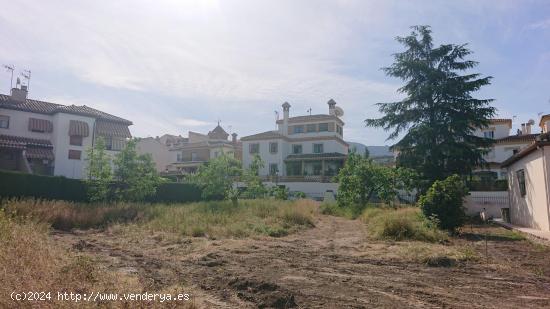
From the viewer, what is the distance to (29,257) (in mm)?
7109

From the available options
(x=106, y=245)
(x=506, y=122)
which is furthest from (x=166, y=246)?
(x=506, y=122)

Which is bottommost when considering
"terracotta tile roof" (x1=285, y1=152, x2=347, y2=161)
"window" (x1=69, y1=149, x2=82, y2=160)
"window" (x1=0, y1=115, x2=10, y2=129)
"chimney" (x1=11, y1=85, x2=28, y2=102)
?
"window" (x1=69, y1=149, x2=82, y2=160)

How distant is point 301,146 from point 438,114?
25626 mm

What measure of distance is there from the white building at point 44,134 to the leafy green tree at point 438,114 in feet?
98.1

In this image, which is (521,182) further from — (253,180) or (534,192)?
(253,180)

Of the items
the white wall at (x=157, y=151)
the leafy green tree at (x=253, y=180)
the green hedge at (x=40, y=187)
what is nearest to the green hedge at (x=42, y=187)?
the green hedge at (x=40, y=187)

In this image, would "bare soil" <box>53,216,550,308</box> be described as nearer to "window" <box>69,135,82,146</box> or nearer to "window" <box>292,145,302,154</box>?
"window" <box>69,135,82,146</box>

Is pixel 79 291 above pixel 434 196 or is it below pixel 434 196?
below

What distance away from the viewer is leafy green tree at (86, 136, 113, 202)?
73.3 feet

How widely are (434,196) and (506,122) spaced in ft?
123

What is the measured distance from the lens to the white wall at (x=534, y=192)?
13805 millimetres

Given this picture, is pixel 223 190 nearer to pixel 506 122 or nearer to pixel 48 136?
pixel 48 136

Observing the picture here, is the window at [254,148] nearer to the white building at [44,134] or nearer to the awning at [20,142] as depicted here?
the white building at [44,134]

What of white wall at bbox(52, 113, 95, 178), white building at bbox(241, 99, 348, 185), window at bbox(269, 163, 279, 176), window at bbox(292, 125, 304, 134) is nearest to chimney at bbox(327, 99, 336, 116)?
white building at bbox(241, 99, 348, 185)
